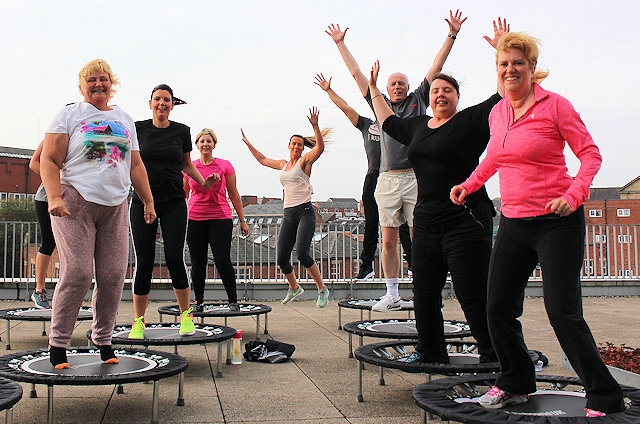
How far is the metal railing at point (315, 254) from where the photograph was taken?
1120 cm

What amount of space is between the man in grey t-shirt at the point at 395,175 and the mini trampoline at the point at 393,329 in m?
0.45

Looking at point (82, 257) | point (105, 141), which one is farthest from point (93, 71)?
point (82, 257)

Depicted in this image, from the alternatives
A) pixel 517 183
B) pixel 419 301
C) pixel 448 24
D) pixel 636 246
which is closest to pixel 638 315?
pixel 636 246

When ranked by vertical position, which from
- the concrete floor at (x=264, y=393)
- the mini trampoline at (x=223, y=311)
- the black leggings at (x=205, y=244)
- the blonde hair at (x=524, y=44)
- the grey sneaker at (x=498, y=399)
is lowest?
the concrete floor at (x=264, y=393)

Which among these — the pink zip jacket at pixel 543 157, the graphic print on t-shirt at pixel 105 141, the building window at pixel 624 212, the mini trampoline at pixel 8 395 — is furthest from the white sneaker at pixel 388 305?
the building window at pixel 624 212

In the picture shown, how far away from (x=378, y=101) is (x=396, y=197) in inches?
68.4

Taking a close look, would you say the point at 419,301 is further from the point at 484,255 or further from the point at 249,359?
the point at 249,359

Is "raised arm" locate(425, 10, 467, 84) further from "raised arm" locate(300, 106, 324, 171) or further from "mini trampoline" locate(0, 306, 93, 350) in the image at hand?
"mini trampoline" locate(0, 306, 93, 350)

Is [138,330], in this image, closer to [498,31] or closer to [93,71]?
[93,71]

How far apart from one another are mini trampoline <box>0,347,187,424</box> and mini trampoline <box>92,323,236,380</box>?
1.01ft

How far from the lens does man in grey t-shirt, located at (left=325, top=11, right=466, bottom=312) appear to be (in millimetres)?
5441

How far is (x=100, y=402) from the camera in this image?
3885 millimetres

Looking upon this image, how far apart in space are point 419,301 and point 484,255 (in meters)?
0.46

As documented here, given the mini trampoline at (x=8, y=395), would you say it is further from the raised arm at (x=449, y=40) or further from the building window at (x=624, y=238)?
the building window at (x=624, y=238)
